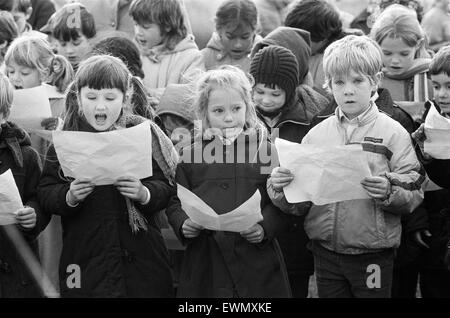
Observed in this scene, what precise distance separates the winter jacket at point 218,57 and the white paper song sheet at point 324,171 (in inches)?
82.2

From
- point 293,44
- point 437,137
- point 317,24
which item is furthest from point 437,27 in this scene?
point 437,137

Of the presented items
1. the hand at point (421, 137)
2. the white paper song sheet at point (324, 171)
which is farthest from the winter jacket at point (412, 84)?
the white paper song sheet at point (324, 171)

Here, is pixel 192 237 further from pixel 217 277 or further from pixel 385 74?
pixel 385 74

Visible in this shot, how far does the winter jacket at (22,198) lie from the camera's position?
18.1 feet

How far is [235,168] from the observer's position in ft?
17.6

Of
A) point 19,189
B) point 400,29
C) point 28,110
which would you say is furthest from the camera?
point 400,29

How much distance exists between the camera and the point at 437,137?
543cm

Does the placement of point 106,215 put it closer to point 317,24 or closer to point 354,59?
point 354,59

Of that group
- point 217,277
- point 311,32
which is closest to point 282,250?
point 217,277

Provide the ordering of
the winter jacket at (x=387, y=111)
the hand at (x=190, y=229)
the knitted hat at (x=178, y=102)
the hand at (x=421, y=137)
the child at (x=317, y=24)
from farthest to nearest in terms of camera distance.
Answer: the child at (x=317, y=24) < the knitted hat at (x=178, y=102) < the winter jacket at (x=387, y=111) < the hand at (x=421, y=137) < the hand at (x=190, y=229)

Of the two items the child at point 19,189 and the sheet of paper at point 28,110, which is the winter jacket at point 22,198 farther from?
the sheet of paper at point 28,110

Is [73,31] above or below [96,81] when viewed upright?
above

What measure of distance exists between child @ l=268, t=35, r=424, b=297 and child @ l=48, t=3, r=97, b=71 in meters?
2.45

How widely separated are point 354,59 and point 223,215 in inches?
45.5
